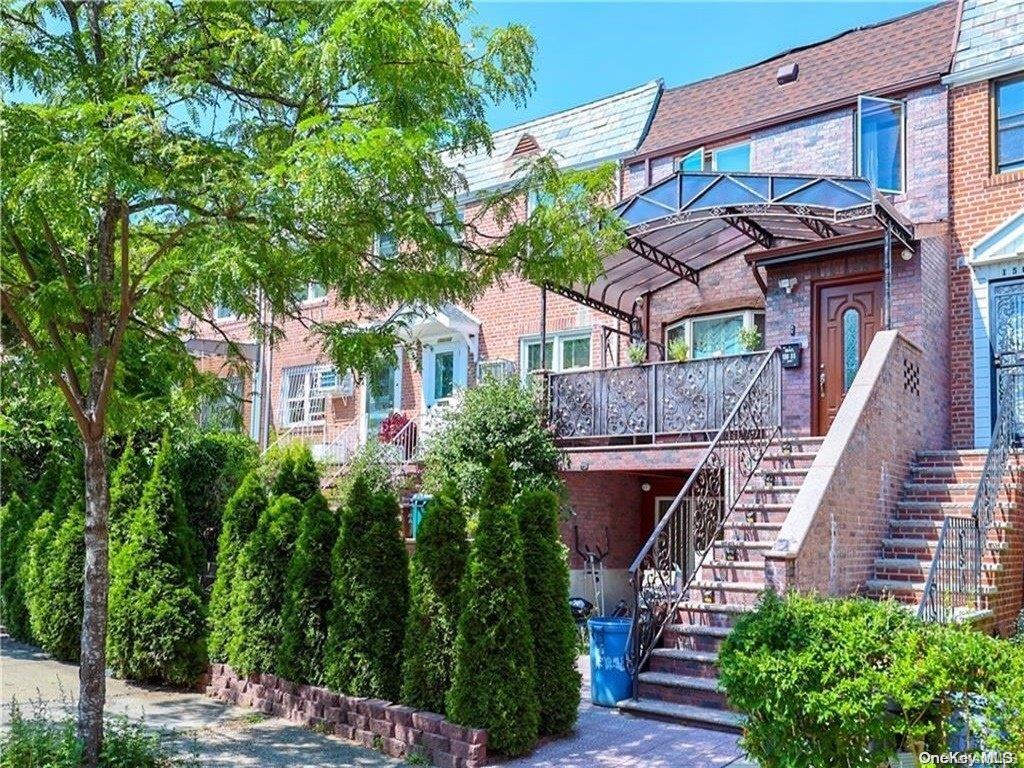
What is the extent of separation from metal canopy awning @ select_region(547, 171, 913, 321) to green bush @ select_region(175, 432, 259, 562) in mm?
6400

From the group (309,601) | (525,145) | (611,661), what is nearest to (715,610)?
(611,661)

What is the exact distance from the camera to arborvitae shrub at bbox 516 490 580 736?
816 centimetres

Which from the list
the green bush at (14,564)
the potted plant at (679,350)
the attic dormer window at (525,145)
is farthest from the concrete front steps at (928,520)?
the green bush at (14,564)

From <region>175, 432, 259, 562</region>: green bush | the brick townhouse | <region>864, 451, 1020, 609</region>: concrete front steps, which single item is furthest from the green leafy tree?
<region>175, 432, 259, 562</region>: green bush

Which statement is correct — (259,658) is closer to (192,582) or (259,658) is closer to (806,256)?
(192,582)

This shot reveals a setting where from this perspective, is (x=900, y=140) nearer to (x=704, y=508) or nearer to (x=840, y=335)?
(x=840, y=335)

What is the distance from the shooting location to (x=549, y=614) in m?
8.29

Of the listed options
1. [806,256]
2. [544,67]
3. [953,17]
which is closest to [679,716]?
[544,67]

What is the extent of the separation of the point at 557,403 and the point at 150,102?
29.5 feet

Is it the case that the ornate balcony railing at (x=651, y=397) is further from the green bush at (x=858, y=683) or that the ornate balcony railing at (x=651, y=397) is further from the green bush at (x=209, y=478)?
the green bush at (x=858, y=683)

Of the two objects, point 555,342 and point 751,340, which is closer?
point 751,340

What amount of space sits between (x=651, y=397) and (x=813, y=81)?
19.5 ft

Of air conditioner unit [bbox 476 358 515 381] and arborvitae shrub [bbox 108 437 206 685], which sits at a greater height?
air conditioner unit [bbox 476 358 515 381]

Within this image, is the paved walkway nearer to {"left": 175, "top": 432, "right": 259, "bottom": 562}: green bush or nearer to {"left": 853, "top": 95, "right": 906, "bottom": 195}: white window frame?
{"left": 175, "top": 432, "right": 259, "bottom": 562}: green bush
